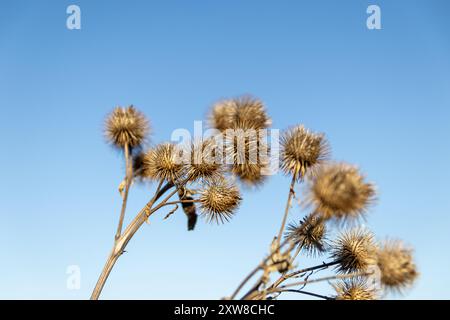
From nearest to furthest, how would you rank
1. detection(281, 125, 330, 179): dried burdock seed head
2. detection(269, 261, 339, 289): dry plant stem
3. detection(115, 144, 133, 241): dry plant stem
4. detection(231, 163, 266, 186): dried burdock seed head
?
detection(269, 261, 339, 289): dry plant stem < detection(281, 125, 330, 179): dried burdock seed head < detection(231, 163, 266, 186): dried burdock seed head < detection(115, 144, 133, 241): dry plant stem

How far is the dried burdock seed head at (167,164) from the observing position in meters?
7.16

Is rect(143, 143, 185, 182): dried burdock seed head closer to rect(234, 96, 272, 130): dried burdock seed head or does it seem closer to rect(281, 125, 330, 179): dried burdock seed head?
rect(234, 96, 272, 130): dried burdock seed head

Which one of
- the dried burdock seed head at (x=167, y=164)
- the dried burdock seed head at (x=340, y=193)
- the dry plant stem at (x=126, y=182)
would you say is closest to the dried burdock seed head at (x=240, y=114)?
the dried burdock seed head at (x=167, y=164)

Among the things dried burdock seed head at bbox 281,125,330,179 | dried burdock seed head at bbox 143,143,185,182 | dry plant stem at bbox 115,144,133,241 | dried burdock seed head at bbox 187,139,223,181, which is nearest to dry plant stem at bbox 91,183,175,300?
dry plant stem at bbox 115,144,133,241

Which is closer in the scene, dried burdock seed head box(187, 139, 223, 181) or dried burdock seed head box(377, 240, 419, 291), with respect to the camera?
dried burdock seed head box(377, 240, 419, 291)

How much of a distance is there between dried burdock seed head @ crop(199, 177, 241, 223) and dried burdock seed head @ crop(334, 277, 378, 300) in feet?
5.98

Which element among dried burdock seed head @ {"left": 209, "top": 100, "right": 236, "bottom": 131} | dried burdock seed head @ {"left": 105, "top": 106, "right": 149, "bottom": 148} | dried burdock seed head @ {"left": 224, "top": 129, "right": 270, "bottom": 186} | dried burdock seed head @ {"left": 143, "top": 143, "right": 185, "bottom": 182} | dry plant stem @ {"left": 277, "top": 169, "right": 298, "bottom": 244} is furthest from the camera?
dried burdock seed head @ {"left": 105, "top": 106, "right": 149, "bottom": 148}

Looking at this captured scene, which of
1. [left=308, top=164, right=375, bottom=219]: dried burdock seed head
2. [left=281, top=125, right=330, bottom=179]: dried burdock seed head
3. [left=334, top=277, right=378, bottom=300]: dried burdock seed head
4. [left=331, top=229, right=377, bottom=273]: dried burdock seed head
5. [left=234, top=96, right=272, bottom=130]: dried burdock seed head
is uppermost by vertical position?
[left=234, top=96, right=272, bottom=130]: dried burdock seed head

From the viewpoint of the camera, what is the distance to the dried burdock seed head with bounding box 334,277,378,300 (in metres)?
5.38

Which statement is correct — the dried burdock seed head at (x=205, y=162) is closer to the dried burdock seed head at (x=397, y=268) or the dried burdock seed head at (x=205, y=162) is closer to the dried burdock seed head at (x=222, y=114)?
the dried burdock seed head at (x=222, y=114)

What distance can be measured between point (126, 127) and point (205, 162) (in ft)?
8.39

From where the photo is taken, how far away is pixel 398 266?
4.89 m
